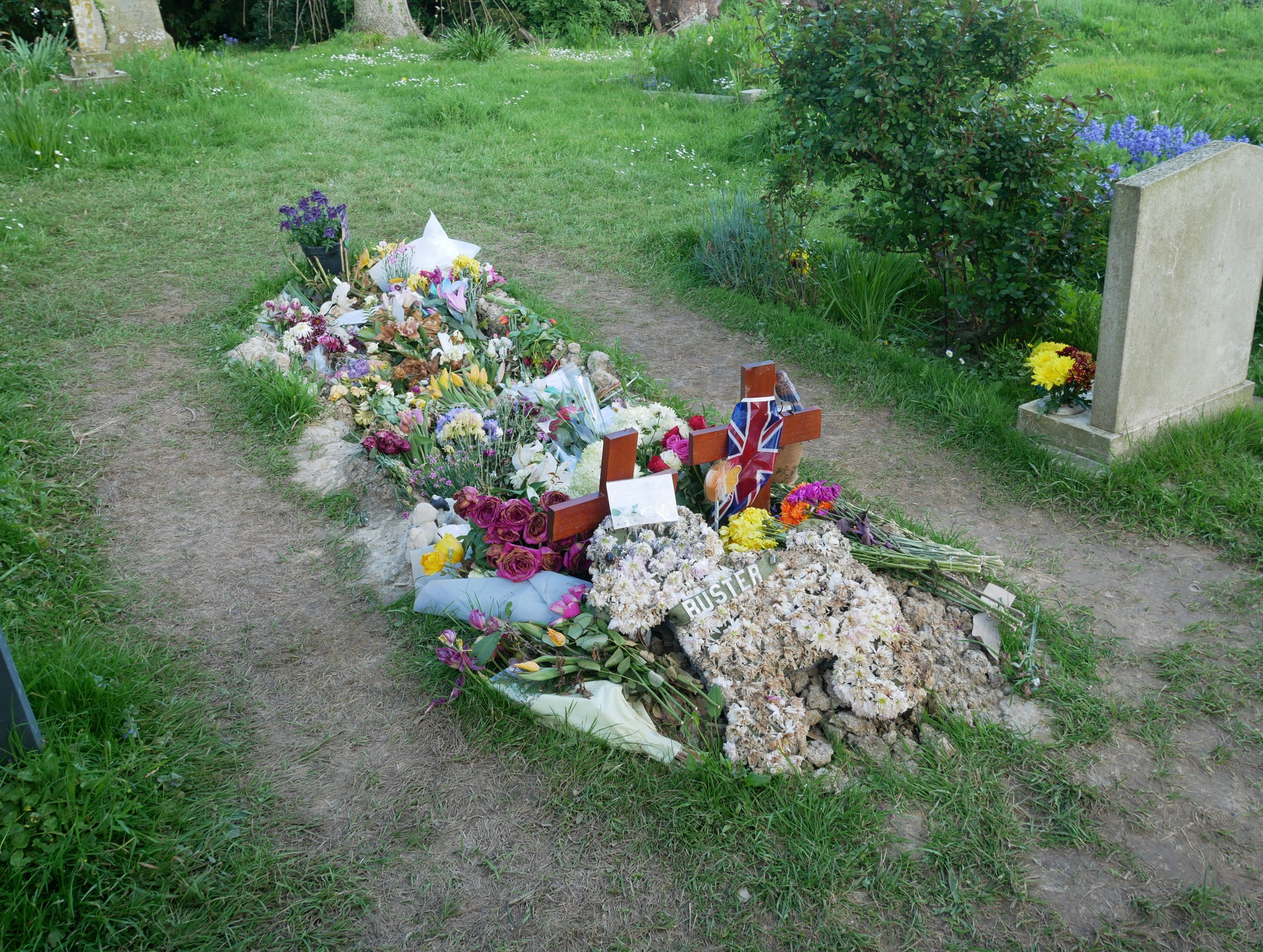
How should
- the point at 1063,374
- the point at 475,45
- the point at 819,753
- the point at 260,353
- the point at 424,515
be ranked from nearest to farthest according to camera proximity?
the point at 819,753, the point at 424,515, the point at 1063,374, the point at 260,353, the point at 475,45

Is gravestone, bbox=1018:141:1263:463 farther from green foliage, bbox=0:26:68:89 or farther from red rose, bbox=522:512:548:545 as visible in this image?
green foliage, bbox=0:26:68:89

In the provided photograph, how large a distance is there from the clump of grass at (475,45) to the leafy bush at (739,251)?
25.9 feet

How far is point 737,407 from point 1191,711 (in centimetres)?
166

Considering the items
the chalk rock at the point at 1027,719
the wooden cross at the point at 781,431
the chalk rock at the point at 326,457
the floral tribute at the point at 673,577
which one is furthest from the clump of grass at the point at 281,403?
the chalk rock at the point at 1027,719

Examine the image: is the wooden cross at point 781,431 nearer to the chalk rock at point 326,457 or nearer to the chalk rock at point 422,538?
the chalk rock at point 422,538

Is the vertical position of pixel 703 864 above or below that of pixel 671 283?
below

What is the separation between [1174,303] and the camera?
3867mm

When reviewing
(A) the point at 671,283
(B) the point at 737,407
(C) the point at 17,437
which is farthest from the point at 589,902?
(A) the point at 671,283

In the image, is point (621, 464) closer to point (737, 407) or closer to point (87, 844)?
point (737, 407)

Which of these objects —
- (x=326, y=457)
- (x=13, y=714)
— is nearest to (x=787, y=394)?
(x=326, y=457)

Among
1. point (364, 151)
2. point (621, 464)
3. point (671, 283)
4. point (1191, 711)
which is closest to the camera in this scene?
point (1191, 711)

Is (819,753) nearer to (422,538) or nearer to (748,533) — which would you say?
(748,533)

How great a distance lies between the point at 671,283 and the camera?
6.23m

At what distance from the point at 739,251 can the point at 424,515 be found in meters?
3.35
